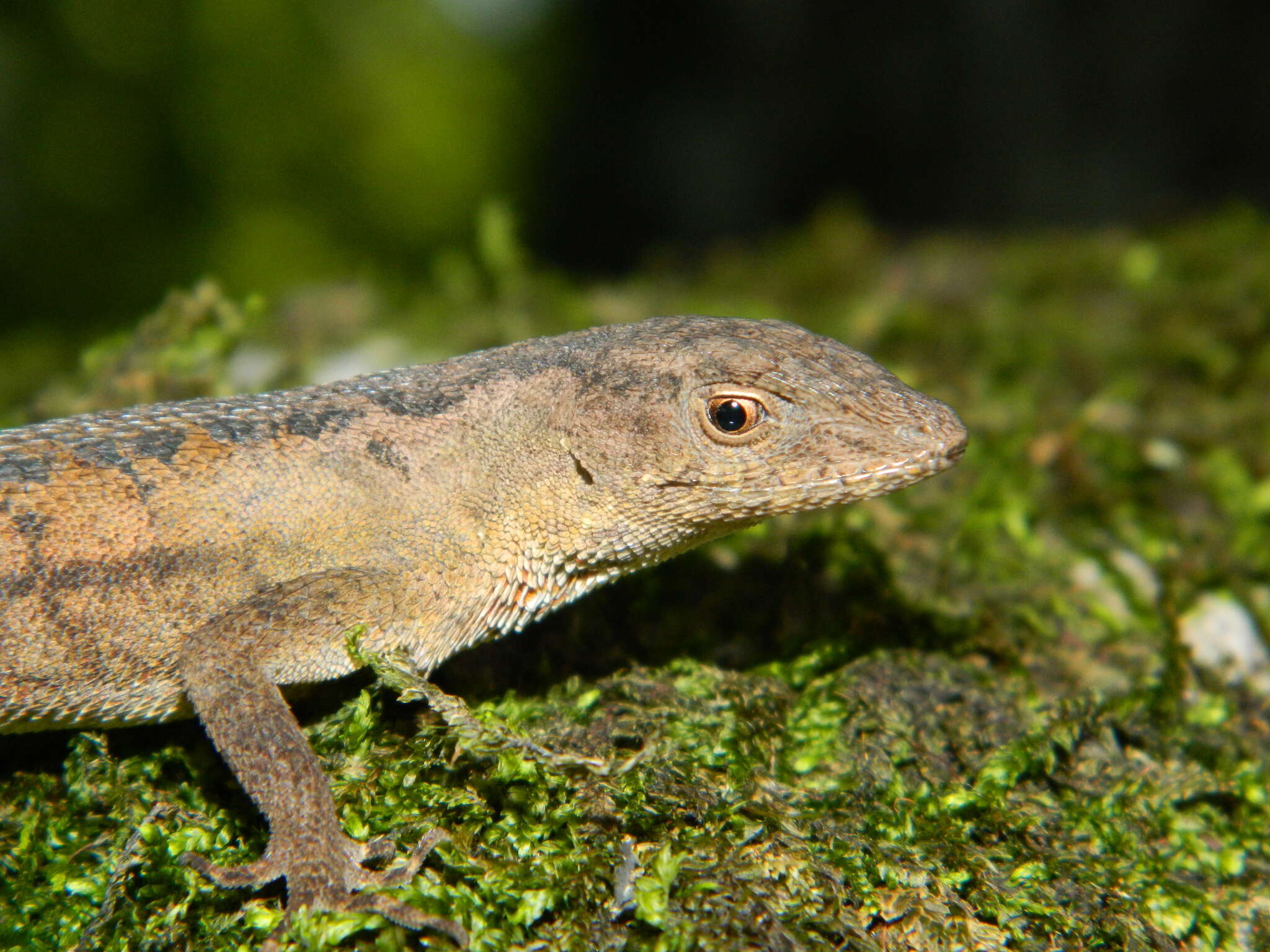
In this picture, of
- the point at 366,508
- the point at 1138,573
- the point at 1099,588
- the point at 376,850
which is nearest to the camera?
the point at 376,850

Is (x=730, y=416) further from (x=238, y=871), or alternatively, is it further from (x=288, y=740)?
(x=238, y=871)

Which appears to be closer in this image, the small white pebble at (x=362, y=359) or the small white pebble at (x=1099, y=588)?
the small white pebble at (x=1099, y=588)

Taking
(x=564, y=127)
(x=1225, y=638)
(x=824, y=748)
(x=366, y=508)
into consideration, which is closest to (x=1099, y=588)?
(x=1225, y=638)

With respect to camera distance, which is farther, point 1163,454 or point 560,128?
point 560,128

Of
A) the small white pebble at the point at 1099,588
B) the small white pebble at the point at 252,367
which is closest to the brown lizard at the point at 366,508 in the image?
the small white pebble at the point at 1099,588

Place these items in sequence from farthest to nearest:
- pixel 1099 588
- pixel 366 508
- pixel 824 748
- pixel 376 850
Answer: pixel 1099 588, pixel 824 748, pixel 366 508, pixel 376 850

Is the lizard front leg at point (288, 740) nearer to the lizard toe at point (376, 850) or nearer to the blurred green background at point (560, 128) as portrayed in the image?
the lizard toe at point (376, 850)

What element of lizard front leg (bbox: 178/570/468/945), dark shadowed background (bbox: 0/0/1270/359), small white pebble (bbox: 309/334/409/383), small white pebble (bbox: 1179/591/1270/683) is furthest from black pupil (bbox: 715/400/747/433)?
dark shadowed background (bbox: 0/0/1270/359)
